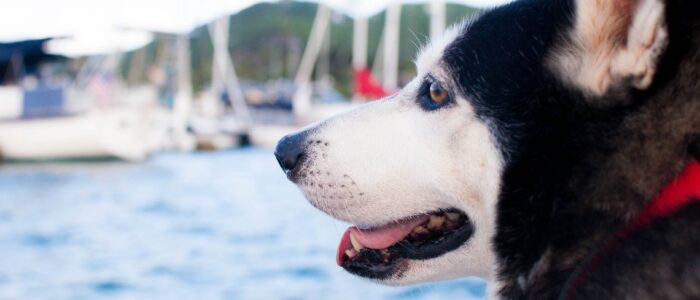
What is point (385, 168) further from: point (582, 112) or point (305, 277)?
point (305, 277)

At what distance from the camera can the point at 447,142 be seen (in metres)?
2.36

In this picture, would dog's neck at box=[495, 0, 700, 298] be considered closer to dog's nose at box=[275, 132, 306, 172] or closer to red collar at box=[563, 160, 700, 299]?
red collar at box=[563, 160, 700, 299]

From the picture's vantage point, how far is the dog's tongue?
2545 millimetres

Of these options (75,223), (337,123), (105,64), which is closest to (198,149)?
(105,64)

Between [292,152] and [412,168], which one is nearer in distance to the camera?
[412,168]

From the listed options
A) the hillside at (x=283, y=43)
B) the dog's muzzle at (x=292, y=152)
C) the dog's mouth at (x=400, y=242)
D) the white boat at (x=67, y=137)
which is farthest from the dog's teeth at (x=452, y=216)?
the hillside at (x=283, y=43)

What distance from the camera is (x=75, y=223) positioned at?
31.4 ft

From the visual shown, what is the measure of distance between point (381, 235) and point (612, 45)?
1005 mm

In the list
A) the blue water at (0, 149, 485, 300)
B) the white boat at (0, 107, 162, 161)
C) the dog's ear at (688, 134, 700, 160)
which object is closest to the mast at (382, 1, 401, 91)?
the white boat at (0, 107, 162, 161)

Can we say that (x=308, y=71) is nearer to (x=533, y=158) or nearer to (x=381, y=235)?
(x=381, y=235)

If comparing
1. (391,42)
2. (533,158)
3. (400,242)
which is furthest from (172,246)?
(391,42)

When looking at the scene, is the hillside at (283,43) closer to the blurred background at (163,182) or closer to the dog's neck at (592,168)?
the blurred background at (163,182)

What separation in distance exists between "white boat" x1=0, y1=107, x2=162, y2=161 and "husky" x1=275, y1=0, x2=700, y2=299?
19.9 m

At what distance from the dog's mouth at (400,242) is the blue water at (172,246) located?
51 centimetres
